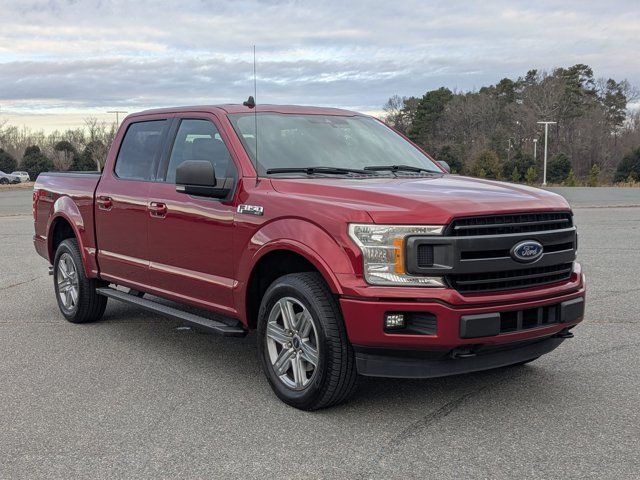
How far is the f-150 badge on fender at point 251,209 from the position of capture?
188 inches

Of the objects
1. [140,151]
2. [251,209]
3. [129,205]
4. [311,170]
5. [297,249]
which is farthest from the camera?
[140,151]

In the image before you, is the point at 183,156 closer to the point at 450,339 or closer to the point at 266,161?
the point at 266,161

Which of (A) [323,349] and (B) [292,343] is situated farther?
(B) [292,343]

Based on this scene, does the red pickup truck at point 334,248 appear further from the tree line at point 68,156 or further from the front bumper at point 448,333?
the tree line at point 68,156

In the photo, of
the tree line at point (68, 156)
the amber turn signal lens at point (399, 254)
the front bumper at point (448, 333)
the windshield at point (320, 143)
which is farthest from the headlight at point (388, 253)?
the tree line at point (68, 156)

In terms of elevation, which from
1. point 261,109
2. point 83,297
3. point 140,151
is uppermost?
point 261,109

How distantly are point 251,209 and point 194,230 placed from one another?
2.31 feet

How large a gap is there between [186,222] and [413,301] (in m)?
2.10

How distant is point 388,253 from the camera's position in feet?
13.3

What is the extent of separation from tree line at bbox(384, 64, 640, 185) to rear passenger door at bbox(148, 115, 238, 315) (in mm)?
65720

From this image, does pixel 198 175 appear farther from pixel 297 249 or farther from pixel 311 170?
pixel 297 249

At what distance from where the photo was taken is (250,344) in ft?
20.6

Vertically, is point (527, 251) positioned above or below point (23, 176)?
above

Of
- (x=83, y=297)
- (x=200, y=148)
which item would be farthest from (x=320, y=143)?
(x=83, y=297)
